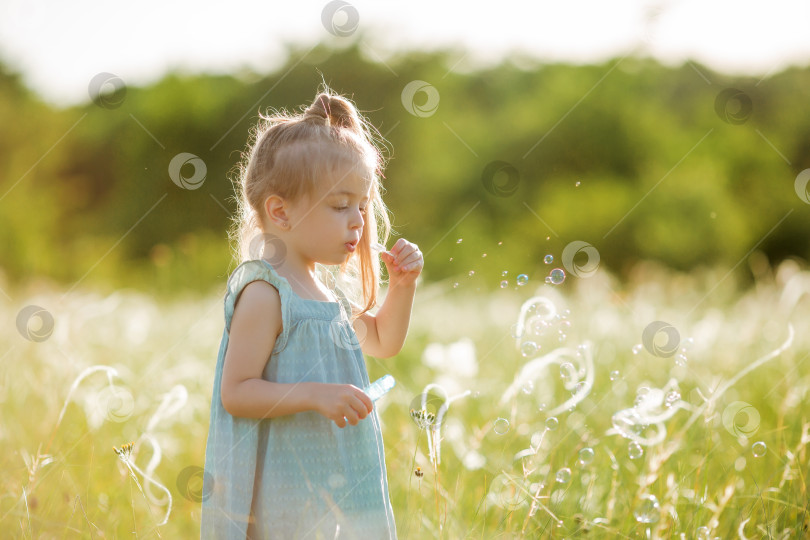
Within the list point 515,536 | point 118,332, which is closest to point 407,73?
point 118,332

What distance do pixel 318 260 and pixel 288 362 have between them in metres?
0.24

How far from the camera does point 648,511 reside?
2162 mm

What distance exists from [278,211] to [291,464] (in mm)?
561

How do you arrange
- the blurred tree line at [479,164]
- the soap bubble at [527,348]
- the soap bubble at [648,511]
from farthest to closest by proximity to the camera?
1. the blurred tree line at [479,164]
2. the soap bubble at [527,348]
3. the soap bubble at [648,511]

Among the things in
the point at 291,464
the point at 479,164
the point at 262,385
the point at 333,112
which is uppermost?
the point at 479,164

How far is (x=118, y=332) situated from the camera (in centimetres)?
504

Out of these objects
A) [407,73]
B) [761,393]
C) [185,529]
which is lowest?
[185,529]

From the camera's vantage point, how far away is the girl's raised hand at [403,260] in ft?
6.38

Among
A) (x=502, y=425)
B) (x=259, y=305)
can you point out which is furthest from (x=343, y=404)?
(x=502, y=425)

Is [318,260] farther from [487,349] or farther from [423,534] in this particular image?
[487,349]

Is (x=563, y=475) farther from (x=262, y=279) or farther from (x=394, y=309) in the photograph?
(x=262, y=279)

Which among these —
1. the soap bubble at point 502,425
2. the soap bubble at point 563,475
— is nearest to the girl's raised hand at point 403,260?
the soap bubble at point 502,425

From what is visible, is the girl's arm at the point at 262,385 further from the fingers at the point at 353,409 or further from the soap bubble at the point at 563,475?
the soap bubble at the point at 563,475

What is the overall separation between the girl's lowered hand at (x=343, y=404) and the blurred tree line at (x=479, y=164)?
11.4m
